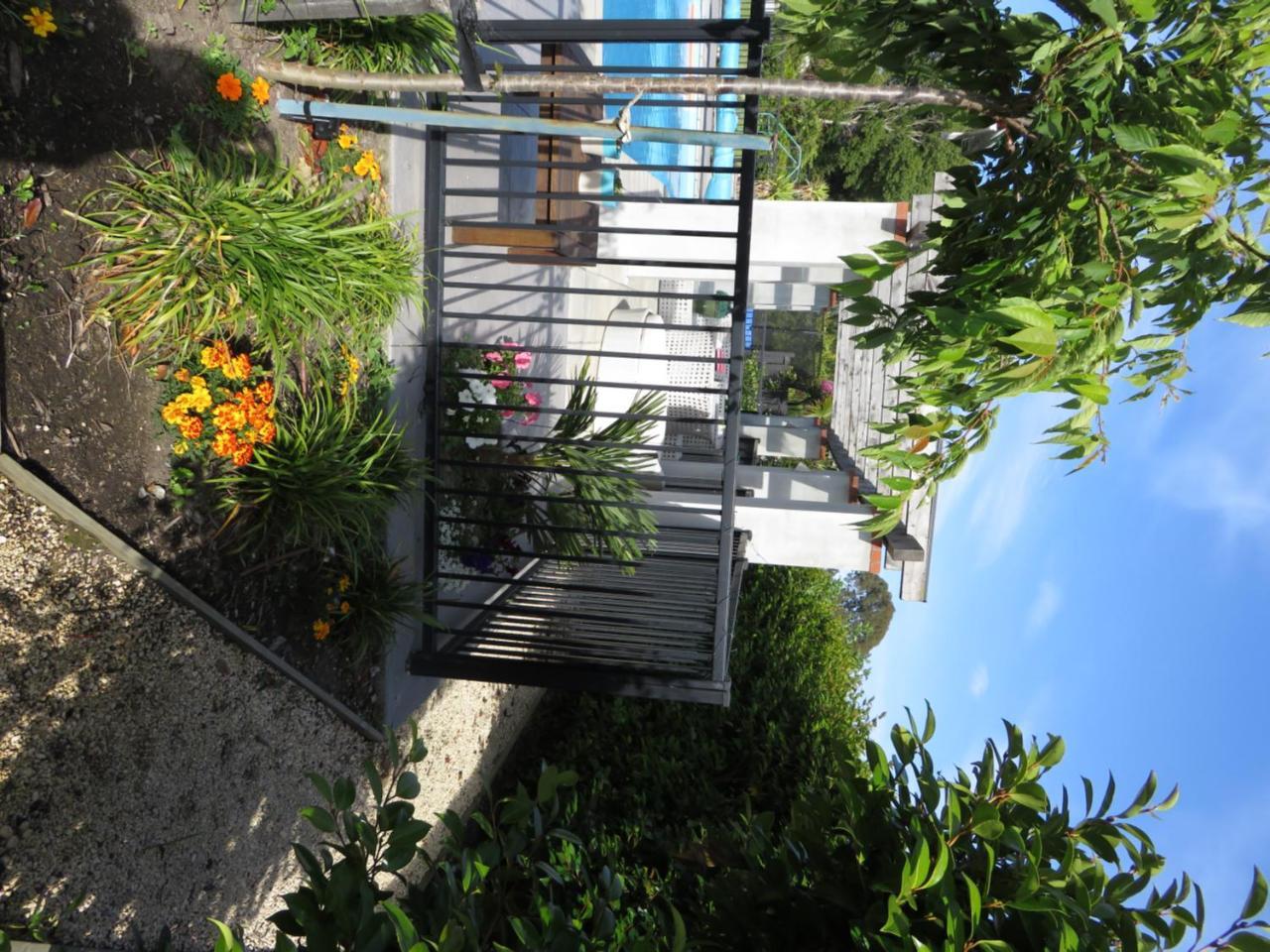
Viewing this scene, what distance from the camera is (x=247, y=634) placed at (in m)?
3.08

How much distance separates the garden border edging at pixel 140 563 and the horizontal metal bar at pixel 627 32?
2.25 m

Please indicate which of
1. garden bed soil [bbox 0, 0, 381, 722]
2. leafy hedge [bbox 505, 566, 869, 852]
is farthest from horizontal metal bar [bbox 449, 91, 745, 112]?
leafy hedge [bbox 505, 566, 869, 852]

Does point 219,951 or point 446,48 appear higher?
point 446,48

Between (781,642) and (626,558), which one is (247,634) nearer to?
(626,558)

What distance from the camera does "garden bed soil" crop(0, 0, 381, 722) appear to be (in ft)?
7.15

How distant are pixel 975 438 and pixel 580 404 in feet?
9.78

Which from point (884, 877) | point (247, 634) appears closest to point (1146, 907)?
point (884, 877)

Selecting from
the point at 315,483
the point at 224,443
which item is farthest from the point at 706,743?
the point at 224,443

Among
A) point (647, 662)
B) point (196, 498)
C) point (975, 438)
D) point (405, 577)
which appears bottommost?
point (647, 662)

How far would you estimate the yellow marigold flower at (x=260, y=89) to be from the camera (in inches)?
112

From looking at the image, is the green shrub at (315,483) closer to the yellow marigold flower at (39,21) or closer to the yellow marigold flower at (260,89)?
the yellow marigold flower at (260,89)

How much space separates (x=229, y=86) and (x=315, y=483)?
1398 mm

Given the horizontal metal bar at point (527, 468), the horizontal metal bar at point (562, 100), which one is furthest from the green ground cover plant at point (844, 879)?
the horizontal metal bar at point (527, 468)

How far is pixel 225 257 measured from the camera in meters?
2.54
